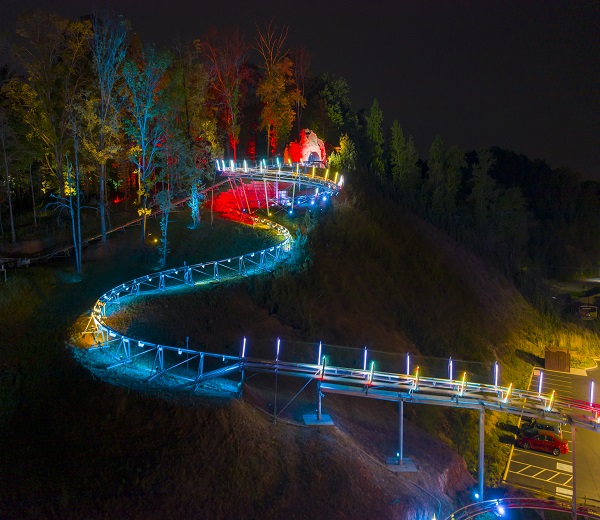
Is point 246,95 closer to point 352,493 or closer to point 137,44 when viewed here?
point 137,44

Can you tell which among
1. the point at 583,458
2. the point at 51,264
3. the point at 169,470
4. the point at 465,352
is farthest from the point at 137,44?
the point at 583,458

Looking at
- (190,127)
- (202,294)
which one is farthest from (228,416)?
(190,127)

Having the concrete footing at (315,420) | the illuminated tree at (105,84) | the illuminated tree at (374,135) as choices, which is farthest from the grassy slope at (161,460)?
the illuminated tree at (374,135)

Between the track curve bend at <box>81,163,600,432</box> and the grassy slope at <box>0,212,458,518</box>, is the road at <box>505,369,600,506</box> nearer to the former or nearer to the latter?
the track curve bend at <box>81,163,600,432</box>

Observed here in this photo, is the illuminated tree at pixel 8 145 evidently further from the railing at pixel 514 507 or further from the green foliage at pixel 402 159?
the green foliage at pixel 402 159

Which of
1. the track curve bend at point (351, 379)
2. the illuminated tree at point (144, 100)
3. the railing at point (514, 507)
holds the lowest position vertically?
the railing at point (514, 507)

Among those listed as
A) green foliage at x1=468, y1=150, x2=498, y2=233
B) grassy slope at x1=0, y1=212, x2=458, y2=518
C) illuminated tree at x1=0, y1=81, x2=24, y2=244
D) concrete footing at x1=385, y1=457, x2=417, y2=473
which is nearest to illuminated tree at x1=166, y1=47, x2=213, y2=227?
illuminated tree at x1=0, y1=81, x2=24, y2=244
